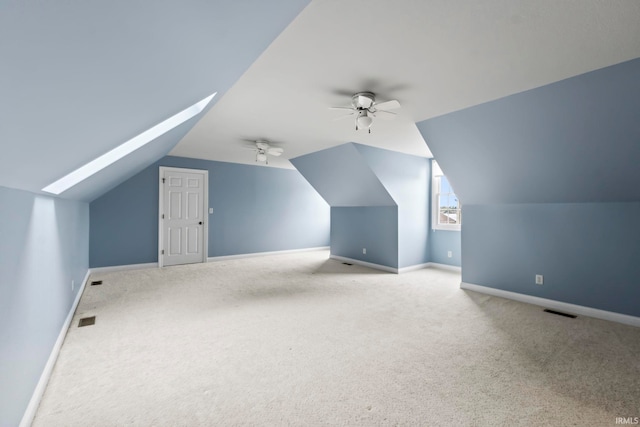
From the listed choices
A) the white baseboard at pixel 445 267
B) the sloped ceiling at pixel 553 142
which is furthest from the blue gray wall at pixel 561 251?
the white baseboard at pixel 445 267

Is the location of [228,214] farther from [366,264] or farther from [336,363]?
[336,363]

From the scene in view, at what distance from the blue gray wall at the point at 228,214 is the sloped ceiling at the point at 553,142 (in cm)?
451

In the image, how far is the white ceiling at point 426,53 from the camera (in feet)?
5.40

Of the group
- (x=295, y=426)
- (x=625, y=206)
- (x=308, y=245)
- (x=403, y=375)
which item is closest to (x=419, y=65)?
(x=403, y=375)

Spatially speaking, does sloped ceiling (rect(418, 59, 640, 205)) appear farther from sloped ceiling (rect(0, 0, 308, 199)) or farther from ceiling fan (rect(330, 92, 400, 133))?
sloped ceiling (rect(0, 0, 308, 199))

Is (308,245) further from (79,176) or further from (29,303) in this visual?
(29,303)

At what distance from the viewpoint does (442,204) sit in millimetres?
5992

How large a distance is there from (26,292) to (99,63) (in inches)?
65.7

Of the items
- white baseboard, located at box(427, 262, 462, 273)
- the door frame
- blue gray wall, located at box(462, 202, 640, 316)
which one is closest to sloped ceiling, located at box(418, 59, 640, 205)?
blue gray wall, located at box(462, 202, 640, 316)

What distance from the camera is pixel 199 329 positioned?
288cm

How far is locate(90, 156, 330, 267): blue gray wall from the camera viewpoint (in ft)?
17.9

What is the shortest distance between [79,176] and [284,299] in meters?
2.59

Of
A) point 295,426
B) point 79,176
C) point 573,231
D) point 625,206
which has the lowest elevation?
point 295,426

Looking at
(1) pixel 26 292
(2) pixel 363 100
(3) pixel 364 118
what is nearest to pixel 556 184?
(3) pixel 364 118
